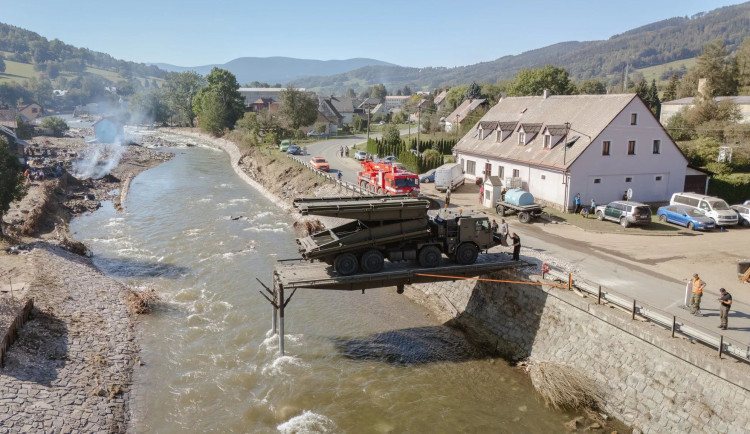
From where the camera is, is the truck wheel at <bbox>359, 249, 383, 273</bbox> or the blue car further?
the blue car

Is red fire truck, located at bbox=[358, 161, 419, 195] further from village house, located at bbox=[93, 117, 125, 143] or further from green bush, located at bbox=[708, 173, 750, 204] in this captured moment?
village house, located at bbox=[93, 117, 125, 143]

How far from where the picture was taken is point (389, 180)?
36.9 metres

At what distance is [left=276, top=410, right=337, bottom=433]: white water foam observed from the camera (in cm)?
1647

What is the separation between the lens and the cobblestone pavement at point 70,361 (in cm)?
1570

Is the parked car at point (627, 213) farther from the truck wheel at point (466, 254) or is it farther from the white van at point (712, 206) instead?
the truck wheel at point (466, 254)

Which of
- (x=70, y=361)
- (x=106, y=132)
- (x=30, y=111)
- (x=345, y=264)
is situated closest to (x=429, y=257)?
(x=345, y=264)

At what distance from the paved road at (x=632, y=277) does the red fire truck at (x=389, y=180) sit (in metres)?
7.99

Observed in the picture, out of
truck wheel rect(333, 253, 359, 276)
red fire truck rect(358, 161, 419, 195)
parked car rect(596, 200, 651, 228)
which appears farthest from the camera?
red fire truck rect(358, 161, 419, 195)

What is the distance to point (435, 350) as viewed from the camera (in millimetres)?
21328

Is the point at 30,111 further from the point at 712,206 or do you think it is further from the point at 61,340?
the point at 712,206

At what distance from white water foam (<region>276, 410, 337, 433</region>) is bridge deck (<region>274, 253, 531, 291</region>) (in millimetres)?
4629

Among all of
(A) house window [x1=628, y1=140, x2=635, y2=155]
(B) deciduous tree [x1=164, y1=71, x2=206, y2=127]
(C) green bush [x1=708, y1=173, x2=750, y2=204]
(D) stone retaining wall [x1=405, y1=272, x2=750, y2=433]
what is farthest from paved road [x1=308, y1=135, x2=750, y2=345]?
(B) deciduous tree [x1=164, y1=71, x2=206, y2=127]

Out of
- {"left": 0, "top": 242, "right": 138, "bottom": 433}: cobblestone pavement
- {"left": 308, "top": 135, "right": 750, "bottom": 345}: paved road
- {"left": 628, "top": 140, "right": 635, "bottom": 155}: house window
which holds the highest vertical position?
{"left": 628, "top": 140, "right": 635, "bottom": 155}: house window

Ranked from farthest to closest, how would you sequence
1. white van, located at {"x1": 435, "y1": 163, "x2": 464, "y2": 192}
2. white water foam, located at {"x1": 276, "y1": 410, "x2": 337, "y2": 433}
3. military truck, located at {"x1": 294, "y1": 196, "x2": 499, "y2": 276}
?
white van, located at {"x1": 435, "y1": 163, "x2": 464, "y2": 192}
military truck, located at {"x1": 294, "y1": 196, "x2": 499, "y2": 276}
white water foam, located at {"x1": 276, "y1": 410, "x2": 337, "y2": 433}
